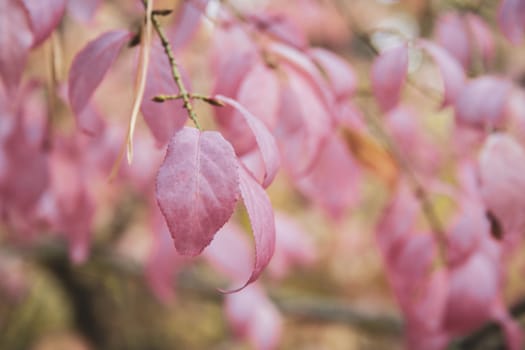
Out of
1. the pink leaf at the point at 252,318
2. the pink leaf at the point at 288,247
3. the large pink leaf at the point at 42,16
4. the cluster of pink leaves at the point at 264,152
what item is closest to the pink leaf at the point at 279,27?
the cluster of pink leaves at the point at 264,152

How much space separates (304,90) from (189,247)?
0.41m

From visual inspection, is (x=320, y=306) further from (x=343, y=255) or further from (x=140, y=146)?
(x=343, y=255)

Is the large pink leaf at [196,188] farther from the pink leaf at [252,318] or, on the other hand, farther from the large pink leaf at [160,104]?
the pink leaf at [252,318]

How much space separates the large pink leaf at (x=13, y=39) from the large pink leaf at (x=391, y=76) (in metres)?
0.42

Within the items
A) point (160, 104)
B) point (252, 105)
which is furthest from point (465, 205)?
point (160, 104)

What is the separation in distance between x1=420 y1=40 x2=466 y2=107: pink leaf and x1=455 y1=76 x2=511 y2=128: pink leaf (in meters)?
0.01

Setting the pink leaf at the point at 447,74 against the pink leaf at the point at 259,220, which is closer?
the pink leaf at the point at 259,220

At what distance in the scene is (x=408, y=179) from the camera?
1.16 metres

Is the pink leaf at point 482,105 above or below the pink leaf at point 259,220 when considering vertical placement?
below

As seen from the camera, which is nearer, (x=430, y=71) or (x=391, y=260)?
(x=391, y=260)

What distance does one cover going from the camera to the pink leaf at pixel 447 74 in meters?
0.77

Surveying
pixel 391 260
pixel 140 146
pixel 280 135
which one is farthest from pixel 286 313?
pixel 280 135

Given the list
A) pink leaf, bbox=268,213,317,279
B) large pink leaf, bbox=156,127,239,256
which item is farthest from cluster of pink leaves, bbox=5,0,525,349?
pink leaf, bbox=268,213,317,279

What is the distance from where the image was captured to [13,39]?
649mm
